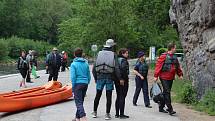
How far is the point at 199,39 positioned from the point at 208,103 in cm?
286

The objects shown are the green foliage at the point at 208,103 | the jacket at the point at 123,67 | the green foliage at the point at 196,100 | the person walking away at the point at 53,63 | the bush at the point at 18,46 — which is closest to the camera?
the jacket at the point at 123,67

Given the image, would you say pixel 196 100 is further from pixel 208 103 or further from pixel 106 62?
pixel 106 62

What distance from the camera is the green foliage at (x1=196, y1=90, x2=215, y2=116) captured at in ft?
47.6

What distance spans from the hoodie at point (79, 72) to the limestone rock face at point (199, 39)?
218 inches

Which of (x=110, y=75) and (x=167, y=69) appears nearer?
(x=110, y=75)

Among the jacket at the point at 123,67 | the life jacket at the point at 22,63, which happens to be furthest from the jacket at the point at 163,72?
the life jacket at the point at 22,63

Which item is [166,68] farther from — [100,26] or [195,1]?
[100,26]

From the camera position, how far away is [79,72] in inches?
447

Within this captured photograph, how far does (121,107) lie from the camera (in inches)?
488

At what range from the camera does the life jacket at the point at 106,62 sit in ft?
38.8

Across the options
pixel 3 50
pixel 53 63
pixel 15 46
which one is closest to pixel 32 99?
pixel 53 63

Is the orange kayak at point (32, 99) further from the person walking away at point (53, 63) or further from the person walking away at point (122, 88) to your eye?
the person walking away at point (53, 63)

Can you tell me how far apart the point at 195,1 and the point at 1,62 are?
61.6m

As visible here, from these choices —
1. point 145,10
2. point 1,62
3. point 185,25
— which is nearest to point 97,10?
point 145,10
